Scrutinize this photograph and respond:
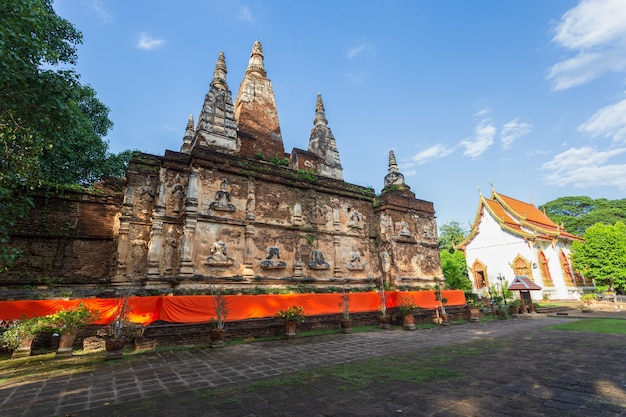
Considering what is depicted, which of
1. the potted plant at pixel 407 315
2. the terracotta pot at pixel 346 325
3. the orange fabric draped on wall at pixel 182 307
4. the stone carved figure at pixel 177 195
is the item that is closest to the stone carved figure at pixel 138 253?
the stone carved figure at pixel 177 195

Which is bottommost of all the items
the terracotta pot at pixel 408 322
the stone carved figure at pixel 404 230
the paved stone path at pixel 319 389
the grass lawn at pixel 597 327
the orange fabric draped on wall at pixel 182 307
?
the grass lawn at pixel 597 327

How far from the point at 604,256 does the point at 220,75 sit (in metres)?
29.7

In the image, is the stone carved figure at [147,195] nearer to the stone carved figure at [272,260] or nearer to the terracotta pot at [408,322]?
the stone carved figure at [272,260]

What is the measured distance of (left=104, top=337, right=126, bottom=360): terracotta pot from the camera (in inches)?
273

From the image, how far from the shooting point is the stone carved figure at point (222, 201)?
11336mm

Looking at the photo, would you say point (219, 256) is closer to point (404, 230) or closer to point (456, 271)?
point (404, 230)

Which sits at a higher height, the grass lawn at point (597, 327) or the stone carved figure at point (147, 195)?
the stone carved figure at point (147, 195)

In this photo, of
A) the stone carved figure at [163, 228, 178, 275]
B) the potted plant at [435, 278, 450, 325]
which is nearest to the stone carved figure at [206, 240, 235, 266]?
the stone carved figure at [163, 228, 178, 275]

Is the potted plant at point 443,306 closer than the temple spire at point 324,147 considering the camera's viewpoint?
Yes

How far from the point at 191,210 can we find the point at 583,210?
51.7 meters

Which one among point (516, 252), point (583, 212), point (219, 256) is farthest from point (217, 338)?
point (583, 212)

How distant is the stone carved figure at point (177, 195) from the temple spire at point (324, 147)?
274 inches

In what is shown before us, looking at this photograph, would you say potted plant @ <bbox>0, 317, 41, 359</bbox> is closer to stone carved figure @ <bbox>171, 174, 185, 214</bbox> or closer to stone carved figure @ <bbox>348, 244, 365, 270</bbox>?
stone carved figure @ <bbox>171, 174, 185, 214</bbox>

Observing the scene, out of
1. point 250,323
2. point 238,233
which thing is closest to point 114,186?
point 238,233
